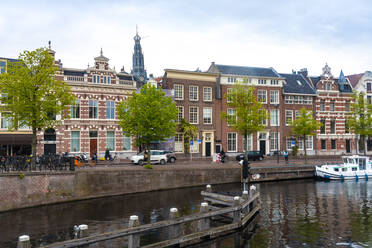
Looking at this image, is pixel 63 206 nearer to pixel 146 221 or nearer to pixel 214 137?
pixel 146 221

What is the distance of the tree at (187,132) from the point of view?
4734cm

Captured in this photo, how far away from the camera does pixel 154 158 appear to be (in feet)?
123

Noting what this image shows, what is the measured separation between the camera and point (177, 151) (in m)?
47.7

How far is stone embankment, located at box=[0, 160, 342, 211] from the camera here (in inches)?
910

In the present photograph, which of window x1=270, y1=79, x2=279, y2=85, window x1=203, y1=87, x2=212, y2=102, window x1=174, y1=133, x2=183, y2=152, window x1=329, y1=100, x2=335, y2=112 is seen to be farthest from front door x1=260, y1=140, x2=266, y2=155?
window x1=329, y1=100, x2=335, y2=112

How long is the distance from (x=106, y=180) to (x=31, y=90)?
8996mm

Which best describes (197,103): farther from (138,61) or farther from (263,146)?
(138,61)

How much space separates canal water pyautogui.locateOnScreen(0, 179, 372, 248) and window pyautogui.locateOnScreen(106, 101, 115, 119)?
17224 mm

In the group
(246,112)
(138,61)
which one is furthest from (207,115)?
(138,61)

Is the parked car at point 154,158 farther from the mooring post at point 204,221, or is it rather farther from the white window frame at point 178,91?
the mooring post at point 204,221

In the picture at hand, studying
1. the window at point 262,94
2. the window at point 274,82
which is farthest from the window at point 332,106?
the window at point 262,94

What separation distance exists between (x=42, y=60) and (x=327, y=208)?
23.4 metres

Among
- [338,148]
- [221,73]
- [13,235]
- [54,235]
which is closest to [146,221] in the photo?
[54,235]

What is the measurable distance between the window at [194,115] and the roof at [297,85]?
1589cm
